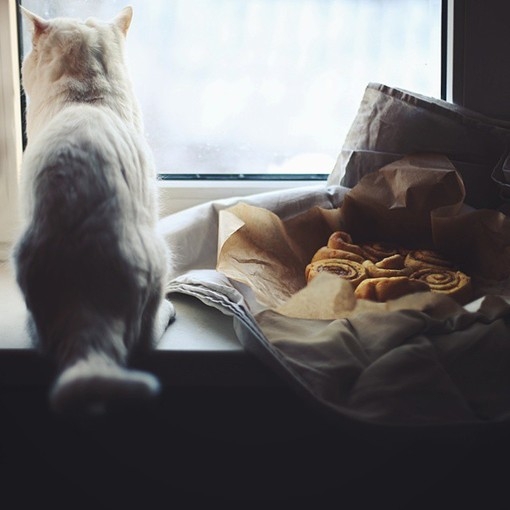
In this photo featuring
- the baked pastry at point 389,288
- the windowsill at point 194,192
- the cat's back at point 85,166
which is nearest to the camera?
the cat's back at point 85,166

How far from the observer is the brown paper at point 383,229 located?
878mm

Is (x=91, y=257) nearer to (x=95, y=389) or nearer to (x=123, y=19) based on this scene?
(x=95, y=389)

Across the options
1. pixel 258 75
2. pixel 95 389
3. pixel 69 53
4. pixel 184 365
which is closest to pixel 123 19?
pixel 69 53

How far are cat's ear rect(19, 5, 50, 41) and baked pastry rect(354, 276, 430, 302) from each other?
52 centimetres

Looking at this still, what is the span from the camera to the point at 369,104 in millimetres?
998

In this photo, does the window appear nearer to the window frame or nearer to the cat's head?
the window frame

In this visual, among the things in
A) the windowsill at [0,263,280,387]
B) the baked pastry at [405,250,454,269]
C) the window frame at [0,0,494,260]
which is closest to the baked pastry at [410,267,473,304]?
the baked pastry at [405,250,454,269]

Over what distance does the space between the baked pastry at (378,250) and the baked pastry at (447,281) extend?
0.05 m

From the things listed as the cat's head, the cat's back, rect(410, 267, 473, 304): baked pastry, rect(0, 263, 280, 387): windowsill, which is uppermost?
the cat's head

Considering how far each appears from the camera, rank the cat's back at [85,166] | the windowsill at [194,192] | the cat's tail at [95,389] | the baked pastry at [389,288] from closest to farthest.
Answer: the cat's tail at [95,389], the cat's back at [85,166], the baked pastry at [389,288], the windowsill at [194,192]

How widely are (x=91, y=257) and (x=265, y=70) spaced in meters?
0.65

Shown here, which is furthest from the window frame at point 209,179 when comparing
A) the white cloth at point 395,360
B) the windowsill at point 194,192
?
the white cloth at point 395,360

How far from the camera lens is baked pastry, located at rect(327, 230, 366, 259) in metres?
0.89

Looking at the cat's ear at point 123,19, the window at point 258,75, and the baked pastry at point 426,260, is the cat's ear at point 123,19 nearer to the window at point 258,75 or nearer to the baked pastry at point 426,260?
the window at point 258,75
